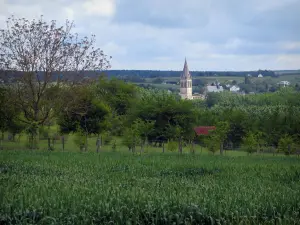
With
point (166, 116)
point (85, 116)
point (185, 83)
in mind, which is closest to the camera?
point (85, 116)

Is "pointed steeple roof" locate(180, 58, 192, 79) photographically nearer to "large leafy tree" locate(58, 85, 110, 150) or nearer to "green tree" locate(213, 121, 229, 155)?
"large leafy tree" locate(58, 85, 110, 150)

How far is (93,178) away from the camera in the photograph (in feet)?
55.6

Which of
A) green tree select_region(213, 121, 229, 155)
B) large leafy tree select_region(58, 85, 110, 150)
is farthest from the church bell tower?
green tree select_region(213, 121, 229, 155)

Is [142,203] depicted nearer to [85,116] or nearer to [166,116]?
[85,116]

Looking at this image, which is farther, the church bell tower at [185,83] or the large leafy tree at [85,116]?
the church bell tower at [185,83]

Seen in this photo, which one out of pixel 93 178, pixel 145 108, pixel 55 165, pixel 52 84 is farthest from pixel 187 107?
pixel 93 178

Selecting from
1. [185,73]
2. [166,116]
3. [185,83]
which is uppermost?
[185,73]

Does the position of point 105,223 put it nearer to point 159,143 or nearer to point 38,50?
point 38,50

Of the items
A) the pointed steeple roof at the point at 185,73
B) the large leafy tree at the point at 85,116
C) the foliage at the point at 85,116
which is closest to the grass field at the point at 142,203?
the large leafy tree at the point at 85,116

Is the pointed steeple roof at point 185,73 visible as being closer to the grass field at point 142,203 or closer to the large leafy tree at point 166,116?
the large leafy tree at point 166,116

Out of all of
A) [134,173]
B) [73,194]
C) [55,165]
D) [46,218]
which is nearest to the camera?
[46,218]

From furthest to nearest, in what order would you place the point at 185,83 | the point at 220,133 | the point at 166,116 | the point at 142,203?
the point at 185,83 < the point at 166,116 < the point at 220,133 < the point at 142,203

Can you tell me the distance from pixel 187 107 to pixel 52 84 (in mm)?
23193

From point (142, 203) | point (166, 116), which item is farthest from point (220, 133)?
point (142, 203)
